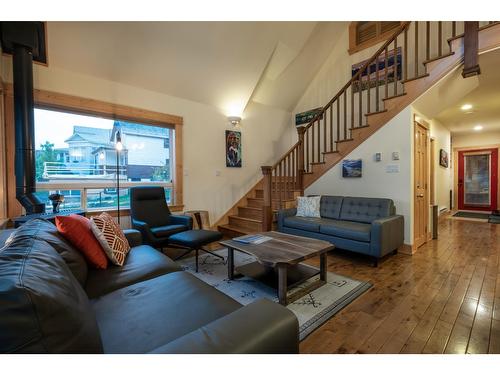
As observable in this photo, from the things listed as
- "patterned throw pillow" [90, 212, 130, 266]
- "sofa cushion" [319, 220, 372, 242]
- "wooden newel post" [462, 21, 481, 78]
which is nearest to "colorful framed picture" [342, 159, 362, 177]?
"sofa cushion" [319, 220, 372, 242]

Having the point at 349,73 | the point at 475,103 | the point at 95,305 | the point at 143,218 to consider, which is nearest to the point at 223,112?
the point at 143,218

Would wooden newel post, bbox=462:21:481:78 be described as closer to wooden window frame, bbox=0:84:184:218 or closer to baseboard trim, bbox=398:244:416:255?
baseboard trim, bbox=398:244:416:255

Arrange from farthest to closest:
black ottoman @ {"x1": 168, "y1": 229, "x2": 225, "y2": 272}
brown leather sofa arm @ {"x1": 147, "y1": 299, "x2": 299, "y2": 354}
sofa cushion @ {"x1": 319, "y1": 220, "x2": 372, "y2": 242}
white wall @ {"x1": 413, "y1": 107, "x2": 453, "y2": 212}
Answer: white wall @ {"x1": 413, "y1": 107, "x2": 453, "y2": 212} → sofa cushion @ {"x1": 319, "y1": 220, "x2": 372, "y2": 242} → black ottoman @ {"x1": 168, "y1": 229, "x2": 225, "y2": 272} → brown leather sofa arm @ {"x1": 147, "y1": 299, "x2": 299, "y2": 354}

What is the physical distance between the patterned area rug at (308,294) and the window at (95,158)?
175 centimetres

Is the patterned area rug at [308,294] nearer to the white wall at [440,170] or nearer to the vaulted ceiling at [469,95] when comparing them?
the vaulted ceiling at [469,95]

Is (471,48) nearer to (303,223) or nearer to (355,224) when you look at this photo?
(355,224)

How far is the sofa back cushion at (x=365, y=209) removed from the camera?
3395 millimetres

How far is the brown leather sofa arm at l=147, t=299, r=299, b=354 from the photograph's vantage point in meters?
0.75

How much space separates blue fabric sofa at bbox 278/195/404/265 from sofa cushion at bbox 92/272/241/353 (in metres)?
2.27

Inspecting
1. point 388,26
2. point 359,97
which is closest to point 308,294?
point 359,97

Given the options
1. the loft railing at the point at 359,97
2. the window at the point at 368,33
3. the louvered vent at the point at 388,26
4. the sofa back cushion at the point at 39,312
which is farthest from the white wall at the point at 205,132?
the sofa back cushion at the point at 39,312

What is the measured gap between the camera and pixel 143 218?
338 cm

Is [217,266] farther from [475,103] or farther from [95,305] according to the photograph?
[475,103]

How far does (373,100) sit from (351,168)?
178 centimetres
